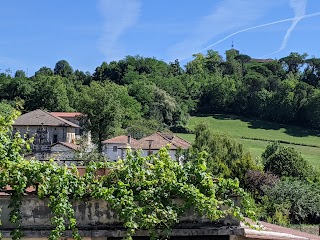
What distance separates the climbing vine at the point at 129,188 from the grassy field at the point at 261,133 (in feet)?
Answer: 238

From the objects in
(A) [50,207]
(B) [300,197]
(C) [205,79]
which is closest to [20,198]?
(A) [50,207]

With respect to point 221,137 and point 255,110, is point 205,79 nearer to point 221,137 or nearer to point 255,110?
point 255,110

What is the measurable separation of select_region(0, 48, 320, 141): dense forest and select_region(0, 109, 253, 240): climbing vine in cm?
5395

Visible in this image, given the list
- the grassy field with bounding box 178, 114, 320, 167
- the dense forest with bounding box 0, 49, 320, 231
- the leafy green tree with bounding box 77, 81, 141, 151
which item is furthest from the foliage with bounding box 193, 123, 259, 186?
the grassy field with bounding box 178, 114, 320, 167

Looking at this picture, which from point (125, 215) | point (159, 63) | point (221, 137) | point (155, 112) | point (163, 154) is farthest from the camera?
point (159, 63)

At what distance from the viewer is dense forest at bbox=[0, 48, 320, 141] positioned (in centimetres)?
7305

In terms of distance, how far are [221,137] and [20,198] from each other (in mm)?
42434

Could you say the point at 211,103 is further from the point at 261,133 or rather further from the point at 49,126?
the point at 49,126

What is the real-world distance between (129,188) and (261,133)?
93.2 m

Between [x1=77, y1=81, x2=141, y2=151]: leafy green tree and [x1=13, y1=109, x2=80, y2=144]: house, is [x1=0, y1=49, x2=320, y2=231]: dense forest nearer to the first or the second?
[x1=77, y1=81, x2=141, y2=151]: leafy green tree

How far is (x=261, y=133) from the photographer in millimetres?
100438

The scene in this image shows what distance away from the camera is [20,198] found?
9.46 metres

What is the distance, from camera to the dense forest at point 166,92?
73050mm

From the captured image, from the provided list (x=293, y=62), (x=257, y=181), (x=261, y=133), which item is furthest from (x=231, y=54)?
(x=257, y=181)
